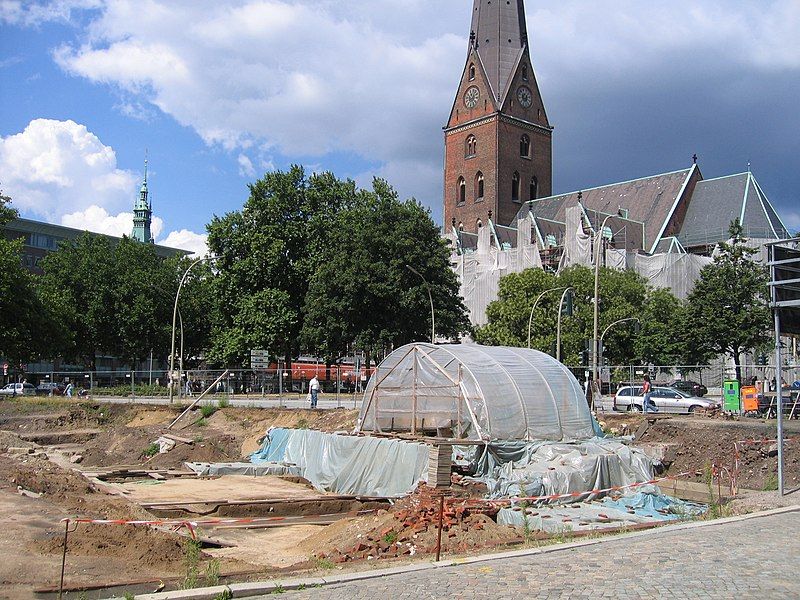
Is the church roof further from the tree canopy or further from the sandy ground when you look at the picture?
the sandy ground

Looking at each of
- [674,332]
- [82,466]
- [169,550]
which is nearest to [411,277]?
[674,332]

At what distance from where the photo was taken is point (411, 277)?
49125 millimetres

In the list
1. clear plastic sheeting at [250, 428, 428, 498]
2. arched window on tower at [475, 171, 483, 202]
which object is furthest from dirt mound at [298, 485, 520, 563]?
arched window on tower at [475, 171, 483, 202]

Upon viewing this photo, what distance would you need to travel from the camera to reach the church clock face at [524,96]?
101 m

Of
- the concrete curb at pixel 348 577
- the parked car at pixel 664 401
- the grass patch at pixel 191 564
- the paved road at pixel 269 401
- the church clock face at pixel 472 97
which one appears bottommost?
the grass patch at pixel 191 564

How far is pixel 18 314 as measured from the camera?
5000 centimetres

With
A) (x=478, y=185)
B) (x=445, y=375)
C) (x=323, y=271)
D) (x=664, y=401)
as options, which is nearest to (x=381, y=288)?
(x=323, y=271)

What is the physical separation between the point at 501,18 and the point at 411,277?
5920 centimetres

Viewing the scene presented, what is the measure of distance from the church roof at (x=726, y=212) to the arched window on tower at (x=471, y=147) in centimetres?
2789

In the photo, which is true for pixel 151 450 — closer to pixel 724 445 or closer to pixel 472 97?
pixel 724 445

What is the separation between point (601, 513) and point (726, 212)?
245ft

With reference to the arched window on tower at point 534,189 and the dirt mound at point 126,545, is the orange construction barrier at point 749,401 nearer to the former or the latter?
the dirt mound at point 126,545

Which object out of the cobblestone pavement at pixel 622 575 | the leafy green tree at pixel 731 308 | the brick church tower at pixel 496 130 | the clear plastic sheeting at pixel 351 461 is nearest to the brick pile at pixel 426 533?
the cobblestone pavement at pixel 622 575

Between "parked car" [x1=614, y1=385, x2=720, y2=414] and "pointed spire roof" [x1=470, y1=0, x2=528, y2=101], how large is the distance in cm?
6896
